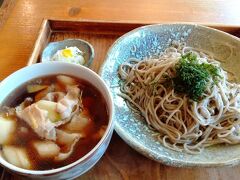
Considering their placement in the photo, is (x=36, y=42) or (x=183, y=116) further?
(x=36, y=42)

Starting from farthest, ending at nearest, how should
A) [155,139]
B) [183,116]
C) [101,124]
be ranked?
[183,116] < [155,139] < [101,124]

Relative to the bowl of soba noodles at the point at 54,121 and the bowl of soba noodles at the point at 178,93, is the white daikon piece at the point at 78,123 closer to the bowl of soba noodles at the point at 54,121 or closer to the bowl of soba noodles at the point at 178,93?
the bowl of soba noodles at the point at 54,121

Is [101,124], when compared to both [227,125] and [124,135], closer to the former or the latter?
[124,135]

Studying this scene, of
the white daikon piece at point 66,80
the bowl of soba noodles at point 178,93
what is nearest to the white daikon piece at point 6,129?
the white daikon piece at point 66,80

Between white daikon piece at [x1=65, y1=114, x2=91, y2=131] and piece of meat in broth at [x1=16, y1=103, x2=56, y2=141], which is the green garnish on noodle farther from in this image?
piece of meat in broth at [x1=16, y1=103, x2=56, y2=141]

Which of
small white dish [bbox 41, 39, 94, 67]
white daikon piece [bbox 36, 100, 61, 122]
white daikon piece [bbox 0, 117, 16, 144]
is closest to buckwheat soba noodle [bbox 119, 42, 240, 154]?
small white dish [bbox 41, 39, 94, 67]

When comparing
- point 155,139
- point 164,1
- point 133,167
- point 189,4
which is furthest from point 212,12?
point 133,167

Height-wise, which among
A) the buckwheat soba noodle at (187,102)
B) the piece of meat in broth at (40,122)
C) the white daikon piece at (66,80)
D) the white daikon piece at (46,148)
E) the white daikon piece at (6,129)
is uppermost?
the white daikon piece at (66,80)

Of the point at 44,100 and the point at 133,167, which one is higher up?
the point at 44,100
